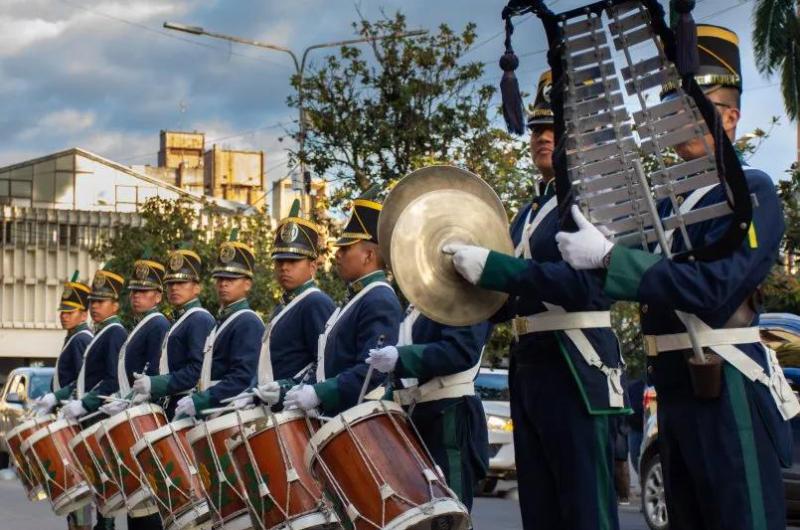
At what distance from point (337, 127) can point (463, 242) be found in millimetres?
14109

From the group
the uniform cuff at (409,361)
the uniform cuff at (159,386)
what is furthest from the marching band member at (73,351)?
the uniform cuff at (409,361)

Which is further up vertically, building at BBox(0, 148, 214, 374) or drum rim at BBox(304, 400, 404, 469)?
building at BBox(0, 148, 214, 374)

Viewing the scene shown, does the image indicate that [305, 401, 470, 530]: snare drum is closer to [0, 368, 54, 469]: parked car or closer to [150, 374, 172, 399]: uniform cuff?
[150, 374, 172, 399]: uniform cuff

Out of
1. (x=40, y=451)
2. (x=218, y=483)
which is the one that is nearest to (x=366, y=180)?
(x=40, y=451)

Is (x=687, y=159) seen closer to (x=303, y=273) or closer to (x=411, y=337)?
(x=411, y=337)

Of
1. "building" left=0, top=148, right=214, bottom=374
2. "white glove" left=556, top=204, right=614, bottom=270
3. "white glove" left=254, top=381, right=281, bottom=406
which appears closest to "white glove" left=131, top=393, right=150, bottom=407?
"white glove" left=254, top=381, right=281, bottom=406

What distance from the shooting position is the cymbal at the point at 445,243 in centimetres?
511

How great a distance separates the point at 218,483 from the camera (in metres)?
8.19

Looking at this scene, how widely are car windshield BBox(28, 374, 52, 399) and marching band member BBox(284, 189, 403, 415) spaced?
16.6 meters

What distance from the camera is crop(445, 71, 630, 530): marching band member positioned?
5629 millimetres

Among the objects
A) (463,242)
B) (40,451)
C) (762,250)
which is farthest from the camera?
(40,451)

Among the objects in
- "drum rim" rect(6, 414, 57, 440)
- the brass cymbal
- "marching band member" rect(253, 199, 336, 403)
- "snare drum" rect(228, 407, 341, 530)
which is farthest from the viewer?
"drum rim" rect(6, 414, 57, 440)

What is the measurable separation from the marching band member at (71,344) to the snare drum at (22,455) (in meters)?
1.06

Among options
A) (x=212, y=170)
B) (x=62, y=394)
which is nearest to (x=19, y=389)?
(x=62, y=394)
